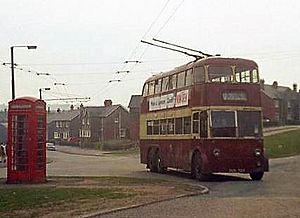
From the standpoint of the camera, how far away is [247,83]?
25547 millimetres

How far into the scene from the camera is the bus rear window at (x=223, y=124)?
2473 cm

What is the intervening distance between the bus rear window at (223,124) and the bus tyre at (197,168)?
4.16 ft

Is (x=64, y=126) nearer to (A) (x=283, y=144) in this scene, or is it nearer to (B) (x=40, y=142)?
(A) (x=283, y=144)

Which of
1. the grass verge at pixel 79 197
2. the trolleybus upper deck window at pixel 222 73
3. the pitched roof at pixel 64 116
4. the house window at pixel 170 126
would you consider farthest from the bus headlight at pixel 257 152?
the pitched roof at pixel 64 116

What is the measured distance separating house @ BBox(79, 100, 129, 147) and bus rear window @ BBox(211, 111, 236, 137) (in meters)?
93.5

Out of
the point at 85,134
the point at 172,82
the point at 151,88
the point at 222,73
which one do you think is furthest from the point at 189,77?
the point at 85,134

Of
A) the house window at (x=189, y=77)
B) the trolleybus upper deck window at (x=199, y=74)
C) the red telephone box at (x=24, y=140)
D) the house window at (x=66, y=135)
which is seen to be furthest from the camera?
the house window at (x=66, y=135)

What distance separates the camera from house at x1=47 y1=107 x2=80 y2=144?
138 m

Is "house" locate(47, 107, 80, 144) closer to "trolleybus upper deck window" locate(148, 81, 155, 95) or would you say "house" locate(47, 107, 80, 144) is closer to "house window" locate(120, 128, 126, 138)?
"house window" locate(120, 128, 126, 138)

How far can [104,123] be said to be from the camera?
404 ft

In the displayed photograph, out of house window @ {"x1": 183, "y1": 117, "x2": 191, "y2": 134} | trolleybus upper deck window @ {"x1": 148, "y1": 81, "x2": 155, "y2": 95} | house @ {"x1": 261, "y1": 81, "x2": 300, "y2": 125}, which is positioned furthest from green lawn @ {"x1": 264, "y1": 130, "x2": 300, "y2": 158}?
house @ {"x1": 261, "y1": 81, "x2": 300, "y2": 125}

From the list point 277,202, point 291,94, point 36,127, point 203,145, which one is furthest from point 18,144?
point 291,94

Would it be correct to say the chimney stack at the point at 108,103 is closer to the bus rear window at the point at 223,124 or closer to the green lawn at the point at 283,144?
the green lawn at the point at 283,144

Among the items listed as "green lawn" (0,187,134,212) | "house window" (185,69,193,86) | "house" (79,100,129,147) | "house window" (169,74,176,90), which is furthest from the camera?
"house" (79,100,129,147)
